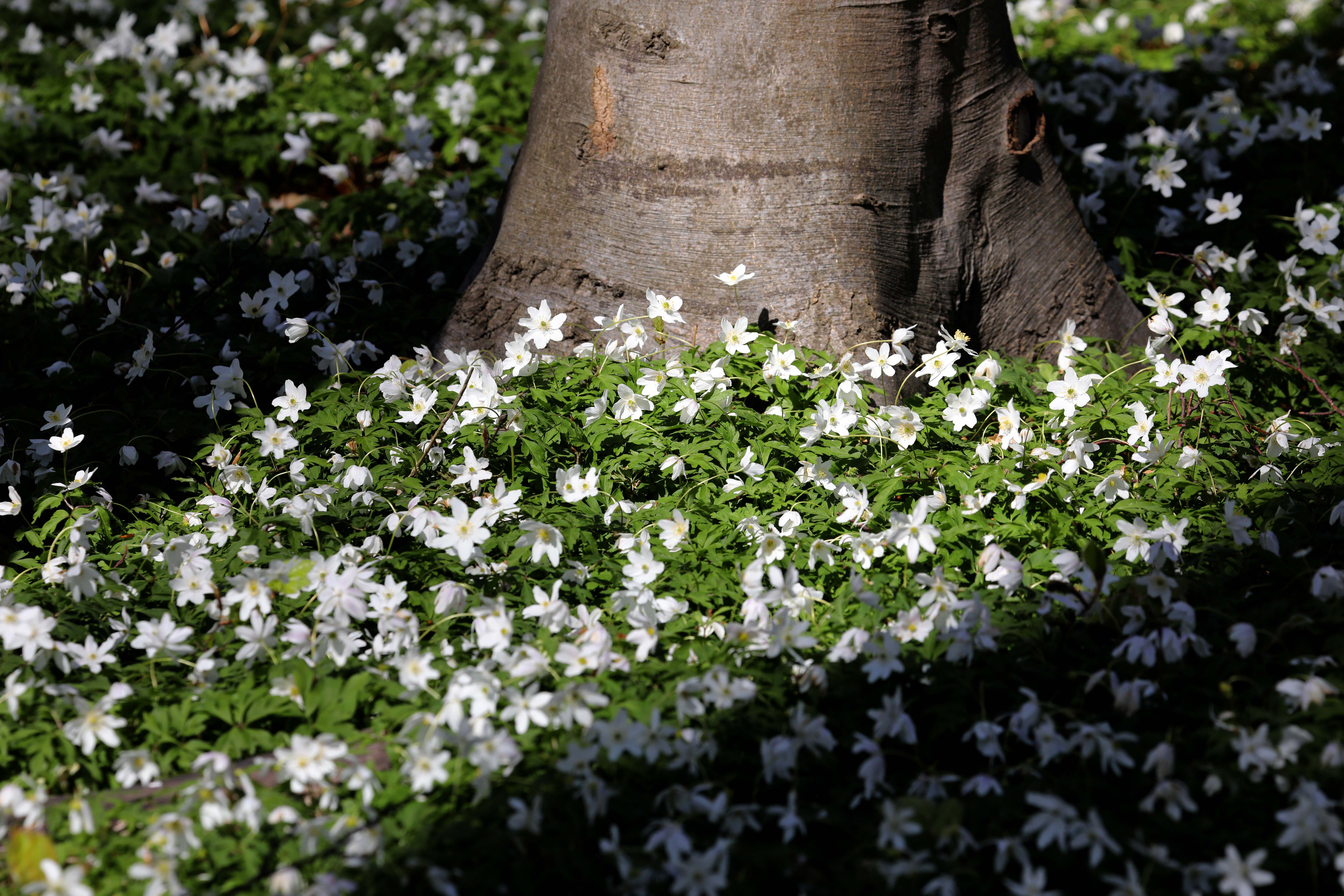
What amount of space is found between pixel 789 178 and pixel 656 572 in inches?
56.1

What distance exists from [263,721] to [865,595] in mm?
1433

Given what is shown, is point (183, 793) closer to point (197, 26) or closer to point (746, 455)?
point (746, 455)

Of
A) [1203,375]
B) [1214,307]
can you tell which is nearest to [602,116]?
[1203,375]

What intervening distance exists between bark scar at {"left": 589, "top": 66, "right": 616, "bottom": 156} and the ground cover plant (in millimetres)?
523

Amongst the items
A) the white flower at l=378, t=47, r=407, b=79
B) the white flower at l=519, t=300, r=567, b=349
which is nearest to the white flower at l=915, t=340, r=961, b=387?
the white flower at l=519, t=300, r=567, b=349

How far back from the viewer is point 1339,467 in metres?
2.85

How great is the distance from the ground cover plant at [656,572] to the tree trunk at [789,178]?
0.53ft

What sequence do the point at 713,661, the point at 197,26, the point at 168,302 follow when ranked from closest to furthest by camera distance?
the point at 713,661 → the point at 168,302 → the point at 197,26

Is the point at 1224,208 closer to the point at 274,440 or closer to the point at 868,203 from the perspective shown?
the point at 868,203

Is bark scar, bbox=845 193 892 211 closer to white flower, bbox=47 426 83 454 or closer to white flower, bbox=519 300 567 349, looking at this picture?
white flower, bbox=519 300 567 349

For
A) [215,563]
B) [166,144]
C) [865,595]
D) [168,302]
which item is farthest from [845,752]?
[166,144]

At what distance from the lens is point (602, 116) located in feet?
10.9

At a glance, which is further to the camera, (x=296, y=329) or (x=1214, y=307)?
(x=1214, y=307)

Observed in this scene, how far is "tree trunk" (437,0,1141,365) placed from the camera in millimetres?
3139
